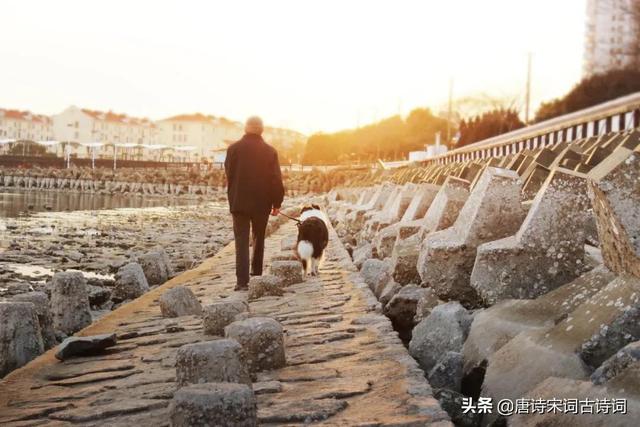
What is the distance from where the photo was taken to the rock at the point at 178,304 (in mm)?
6039

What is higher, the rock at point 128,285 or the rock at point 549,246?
the rock at point 549,246

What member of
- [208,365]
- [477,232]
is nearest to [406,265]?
[477,232]

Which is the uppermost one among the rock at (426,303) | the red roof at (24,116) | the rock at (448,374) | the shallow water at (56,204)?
the red roof at (24,116)

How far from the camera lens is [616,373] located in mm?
2539

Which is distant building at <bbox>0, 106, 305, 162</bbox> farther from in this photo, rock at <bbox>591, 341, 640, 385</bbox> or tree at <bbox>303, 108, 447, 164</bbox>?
rock at <bbox>591, 341, 640, 385</bbox>

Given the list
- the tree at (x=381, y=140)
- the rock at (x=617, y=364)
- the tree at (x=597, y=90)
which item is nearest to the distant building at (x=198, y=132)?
the tree at (x=381, y=140)

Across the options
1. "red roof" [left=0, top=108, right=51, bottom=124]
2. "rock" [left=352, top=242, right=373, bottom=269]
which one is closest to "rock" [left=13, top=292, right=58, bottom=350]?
"rock" [left=352, top=242, right=373, bottom=269]

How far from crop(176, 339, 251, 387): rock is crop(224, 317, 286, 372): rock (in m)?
0.56

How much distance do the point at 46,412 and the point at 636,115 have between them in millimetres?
8384

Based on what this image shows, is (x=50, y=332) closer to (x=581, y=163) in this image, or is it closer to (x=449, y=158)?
(x=581, y=163)

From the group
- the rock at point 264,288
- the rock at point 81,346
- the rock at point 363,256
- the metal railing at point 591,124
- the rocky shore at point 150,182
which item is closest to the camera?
the rock at point 81,346

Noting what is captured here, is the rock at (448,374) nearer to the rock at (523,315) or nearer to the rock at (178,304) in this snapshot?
the rock at (523,315)

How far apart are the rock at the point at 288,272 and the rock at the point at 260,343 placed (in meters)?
3.63

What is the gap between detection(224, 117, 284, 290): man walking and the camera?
810 cm
